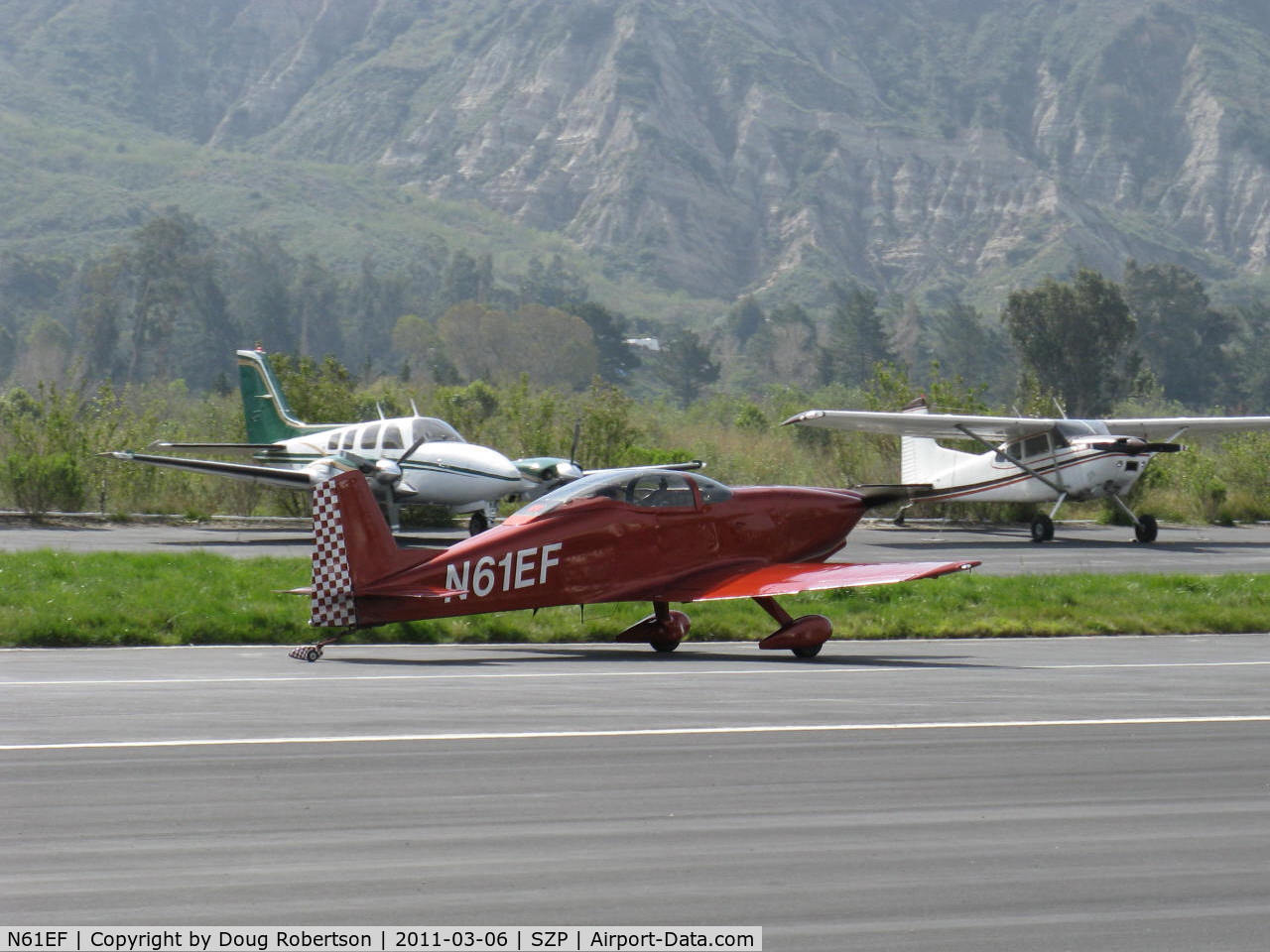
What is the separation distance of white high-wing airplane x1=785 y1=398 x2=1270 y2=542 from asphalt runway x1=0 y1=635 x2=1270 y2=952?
20.6m

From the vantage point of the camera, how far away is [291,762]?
26.2ft

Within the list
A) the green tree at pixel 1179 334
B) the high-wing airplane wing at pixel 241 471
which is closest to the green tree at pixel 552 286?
the green tree at pixel 1179 334

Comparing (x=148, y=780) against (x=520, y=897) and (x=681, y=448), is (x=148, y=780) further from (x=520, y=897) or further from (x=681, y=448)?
(x=681, y=448)

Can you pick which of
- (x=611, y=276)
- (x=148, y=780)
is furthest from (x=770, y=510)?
(x=611, y=276)

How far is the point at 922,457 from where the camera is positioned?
35.9m

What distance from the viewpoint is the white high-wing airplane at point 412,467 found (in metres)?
28.2

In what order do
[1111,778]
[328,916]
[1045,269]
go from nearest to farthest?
[328,916] → [1111,778] → [1045,269]

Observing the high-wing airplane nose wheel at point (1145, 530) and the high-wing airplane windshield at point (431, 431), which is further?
the high-wing airplane nose wheel at point (1145, 530)

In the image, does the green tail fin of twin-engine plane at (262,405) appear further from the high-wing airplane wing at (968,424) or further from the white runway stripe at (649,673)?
the white runway stripe at (649,673)

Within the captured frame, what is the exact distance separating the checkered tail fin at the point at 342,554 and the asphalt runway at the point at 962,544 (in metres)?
11.3

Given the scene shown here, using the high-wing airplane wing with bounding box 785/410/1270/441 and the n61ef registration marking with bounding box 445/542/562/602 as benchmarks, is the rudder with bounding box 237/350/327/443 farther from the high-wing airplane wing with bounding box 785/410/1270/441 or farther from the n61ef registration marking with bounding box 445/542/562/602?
the n61ef registration marking with bounding box 445/542/562/602

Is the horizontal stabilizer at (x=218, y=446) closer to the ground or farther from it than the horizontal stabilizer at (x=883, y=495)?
farther from it

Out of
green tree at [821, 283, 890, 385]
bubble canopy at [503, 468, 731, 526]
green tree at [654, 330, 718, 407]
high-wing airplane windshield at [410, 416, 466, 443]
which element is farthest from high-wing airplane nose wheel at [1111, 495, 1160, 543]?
green tree at [654, 330, 718, 407]

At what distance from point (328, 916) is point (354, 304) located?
160551mm
